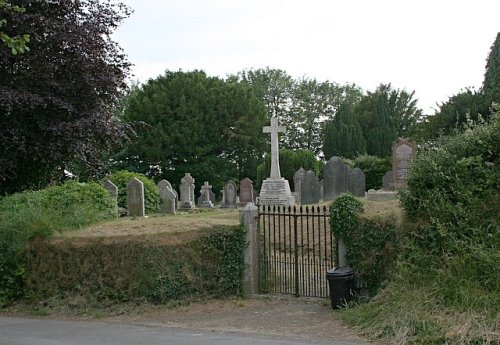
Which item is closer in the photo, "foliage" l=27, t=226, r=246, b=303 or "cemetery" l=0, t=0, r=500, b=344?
"cemetery" l=0, t=0, r=500, b=344

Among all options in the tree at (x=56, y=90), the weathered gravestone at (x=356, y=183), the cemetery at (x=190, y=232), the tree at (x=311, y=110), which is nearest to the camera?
the cemetery at (x=190, y=232)

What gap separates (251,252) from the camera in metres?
11.0

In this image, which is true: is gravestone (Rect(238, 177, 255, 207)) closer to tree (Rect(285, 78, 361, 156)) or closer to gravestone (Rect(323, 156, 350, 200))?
gravestone (Rect(323, 156, 350, 200))

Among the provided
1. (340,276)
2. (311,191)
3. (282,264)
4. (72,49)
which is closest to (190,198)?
(311,191)

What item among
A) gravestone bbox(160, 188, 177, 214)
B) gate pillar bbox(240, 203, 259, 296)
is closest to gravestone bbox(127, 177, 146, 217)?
gravestone bbox(160, 188, 177, 214)

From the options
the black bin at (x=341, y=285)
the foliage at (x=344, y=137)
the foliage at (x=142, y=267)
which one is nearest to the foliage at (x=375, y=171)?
the foliage at (x=344, y=137)

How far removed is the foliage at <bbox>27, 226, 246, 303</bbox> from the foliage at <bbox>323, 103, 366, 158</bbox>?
149 ft

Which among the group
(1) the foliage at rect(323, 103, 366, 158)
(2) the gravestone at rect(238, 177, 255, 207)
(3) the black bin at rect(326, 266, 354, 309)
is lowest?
(3) the black bin at rect(326, 266, 354, 309)

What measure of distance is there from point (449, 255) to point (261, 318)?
315 centimetres

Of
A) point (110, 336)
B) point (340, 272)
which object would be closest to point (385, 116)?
point (340, 272)

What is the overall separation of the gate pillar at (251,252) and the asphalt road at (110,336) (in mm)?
2460

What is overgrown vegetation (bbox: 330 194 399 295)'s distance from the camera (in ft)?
30.5

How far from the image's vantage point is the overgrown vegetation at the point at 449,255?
7.40 m

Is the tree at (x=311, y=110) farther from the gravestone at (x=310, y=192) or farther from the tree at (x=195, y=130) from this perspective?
the gravestone at (x=310, y=192)
